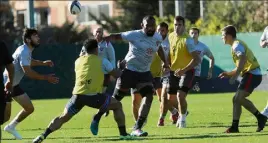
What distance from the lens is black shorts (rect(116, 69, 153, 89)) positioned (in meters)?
16.5

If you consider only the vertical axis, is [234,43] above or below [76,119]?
above

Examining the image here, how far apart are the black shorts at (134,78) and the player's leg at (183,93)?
68.4 inches

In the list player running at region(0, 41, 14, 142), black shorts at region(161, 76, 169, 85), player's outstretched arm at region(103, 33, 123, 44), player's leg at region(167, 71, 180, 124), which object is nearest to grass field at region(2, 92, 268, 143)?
player's leg at region(167, 71, 180, 124)

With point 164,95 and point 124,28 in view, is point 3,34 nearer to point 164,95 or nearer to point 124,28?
point 124,28

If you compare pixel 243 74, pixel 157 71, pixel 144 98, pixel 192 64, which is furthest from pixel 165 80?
pixel 144 98

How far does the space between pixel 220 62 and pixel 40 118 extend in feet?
46.9

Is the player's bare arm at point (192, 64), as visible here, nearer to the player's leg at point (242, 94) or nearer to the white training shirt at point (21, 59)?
the player's leg at point (242, 94)

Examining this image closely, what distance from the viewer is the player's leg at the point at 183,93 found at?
59.6 ft

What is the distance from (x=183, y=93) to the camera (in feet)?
Result: 59.9

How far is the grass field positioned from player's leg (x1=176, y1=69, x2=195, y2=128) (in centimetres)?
25

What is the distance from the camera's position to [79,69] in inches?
592

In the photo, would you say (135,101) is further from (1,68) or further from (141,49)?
(1,68)

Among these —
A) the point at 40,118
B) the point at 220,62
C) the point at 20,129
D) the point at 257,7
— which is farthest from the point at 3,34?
the point at 20,129

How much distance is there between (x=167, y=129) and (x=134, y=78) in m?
1.74
